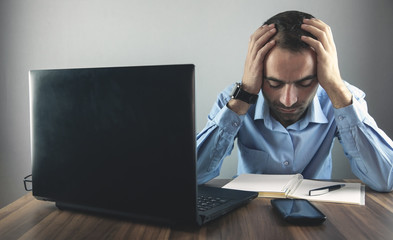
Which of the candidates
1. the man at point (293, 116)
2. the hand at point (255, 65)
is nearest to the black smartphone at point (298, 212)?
the man at point (293, 116)

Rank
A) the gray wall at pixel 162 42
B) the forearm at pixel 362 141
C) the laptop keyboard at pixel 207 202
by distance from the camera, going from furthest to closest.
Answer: the gray wall at pixel 162 42 → the forearm at pixel 362 141 → the laptop keyboard at pixel 207 202

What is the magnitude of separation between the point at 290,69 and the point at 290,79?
0.03 m

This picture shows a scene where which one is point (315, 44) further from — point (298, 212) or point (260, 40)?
point (298, 212)

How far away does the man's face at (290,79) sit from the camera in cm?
124

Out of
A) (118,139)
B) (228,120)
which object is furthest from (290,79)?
(118,139)

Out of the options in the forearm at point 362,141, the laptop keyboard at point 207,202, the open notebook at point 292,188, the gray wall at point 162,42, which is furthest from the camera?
the gray wall at point 162,42

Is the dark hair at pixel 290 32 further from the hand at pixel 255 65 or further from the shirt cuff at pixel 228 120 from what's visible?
the shirt cuff at pixel 228 120

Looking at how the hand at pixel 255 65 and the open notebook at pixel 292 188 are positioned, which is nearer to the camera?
the open notebook at pixel 292 188

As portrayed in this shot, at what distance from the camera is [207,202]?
87 centimetres

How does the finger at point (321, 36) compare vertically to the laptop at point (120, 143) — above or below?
above

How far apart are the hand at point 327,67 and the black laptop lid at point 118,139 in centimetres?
71

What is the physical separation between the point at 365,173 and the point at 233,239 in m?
0.65

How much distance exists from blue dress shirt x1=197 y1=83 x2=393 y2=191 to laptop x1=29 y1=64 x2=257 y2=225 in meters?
0.45

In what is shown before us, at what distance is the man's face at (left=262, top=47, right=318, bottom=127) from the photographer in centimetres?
124
